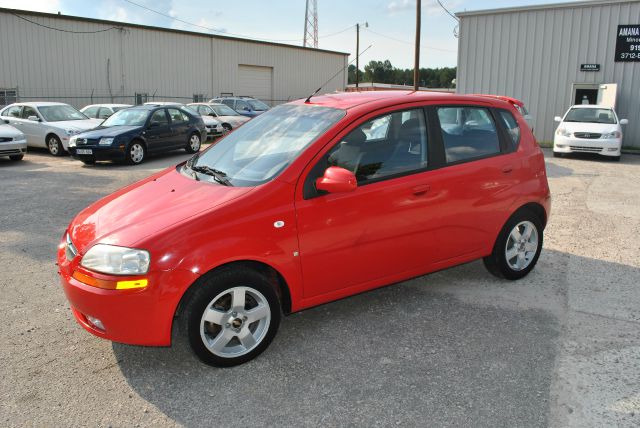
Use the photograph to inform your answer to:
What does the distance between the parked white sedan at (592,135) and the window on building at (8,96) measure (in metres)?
23.5

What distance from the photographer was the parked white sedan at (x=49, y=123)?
14.7 m

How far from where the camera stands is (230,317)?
3342 millimetres

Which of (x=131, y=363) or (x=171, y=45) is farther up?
(x=171, y=45)

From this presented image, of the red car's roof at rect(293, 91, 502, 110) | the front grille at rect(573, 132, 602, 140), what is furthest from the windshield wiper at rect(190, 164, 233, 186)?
the front grille at rect(573, 132, 602, 140)

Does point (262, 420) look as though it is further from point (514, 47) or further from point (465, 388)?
point (514, 47)

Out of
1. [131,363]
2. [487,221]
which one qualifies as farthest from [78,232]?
[487,221]

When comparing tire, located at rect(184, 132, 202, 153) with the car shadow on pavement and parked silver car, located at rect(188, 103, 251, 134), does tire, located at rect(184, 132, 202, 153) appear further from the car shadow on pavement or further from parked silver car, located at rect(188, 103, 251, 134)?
the car shadow on pavement

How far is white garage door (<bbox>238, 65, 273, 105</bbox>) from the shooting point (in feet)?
117

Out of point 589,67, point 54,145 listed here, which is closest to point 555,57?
point 589,67

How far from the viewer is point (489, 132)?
15.3 ft

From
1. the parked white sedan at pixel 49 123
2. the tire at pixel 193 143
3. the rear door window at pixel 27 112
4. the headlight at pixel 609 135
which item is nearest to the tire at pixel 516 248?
the headlight at pixel 609 135

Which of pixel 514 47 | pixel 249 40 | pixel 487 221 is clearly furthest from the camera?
pixel 249 40

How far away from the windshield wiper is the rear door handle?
1.37 m

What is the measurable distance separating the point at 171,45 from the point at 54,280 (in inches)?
1136
